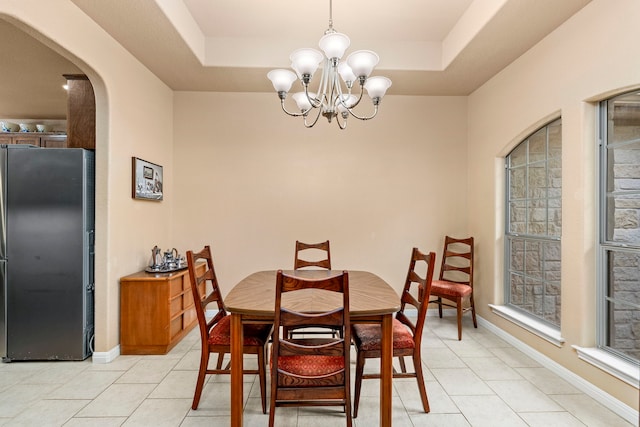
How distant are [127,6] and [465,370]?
3.68 metres

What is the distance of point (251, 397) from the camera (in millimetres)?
2266

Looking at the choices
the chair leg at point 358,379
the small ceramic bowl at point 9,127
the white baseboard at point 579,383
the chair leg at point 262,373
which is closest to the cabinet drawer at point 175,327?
the chair leg at point 262,373

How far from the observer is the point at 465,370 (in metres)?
2.66

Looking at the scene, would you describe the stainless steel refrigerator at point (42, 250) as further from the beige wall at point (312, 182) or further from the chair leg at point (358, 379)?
the chair leg at point (358, 379)

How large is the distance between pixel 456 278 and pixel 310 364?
291cm

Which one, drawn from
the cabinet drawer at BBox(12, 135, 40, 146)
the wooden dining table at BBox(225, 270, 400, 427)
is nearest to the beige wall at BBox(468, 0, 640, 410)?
the wooden dining table at BBox(225, 270, 400, 427)

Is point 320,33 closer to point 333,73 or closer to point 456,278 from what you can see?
point 333,73

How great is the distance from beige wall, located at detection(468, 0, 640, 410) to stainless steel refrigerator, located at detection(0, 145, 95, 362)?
3.76 meters

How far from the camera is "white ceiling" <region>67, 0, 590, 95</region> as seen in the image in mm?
2500

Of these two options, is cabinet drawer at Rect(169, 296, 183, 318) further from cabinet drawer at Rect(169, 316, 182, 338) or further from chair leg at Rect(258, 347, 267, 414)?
chair leg at Rect(258, 347, 267, 414)

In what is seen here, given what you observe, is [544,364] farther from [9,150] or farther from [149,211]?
[9,150]

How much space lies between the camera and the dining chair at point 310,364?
62.7 inches

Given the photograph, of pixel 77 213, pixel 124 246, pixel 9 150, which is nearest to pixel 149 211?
pixel 124 246

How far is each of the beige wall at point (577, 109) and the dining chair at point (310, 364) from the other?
177cm
